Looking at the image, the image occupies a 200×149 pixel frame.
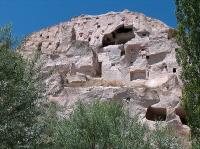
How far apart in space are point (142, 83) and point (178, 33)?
15.7 metres

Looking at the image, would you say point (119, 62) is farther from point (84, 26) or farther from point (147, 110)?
point (147, 110)

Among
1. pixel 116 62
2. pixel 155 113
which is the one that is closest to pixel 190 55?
pixel 155 113

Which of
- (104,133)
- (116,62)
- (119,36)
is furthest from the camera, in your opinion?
(119,36)

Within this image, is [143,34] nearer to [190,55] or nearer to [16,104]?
[190,55]

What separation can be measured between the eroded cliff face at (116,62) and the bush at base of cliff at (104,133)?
625cm

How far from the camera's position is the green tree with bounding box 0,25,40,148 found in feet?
41.2

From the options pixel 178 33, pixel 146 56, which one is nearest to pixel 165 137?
pixel 178 33

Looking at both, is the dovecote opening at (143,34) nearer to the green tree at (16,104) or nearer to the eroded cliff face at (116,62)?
the eroded cliff face at (116,62)

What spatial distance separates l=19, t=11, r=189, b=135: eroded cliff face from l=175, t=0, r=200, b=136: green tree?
8111 millimetres

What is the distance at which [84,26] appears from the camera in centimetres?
3959

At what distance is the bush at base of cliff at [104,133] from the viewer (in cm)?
1691

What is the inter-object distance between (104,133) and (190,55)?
4.09 metres

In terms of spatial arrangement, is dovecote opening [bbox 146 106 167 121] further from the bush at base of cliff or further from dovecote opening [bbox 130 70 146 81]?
dovecote opening [bbox 130 70 146 81]

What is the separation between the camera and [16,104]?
1270 centimetres
